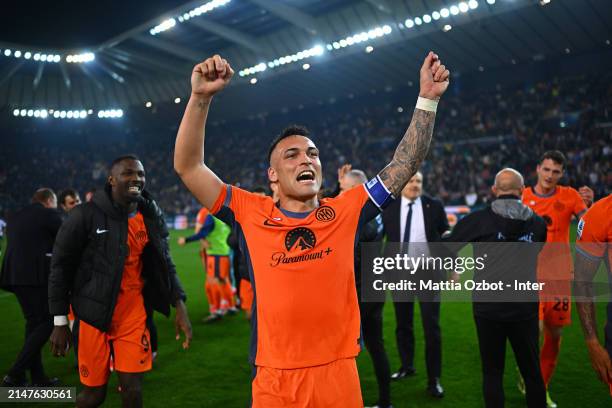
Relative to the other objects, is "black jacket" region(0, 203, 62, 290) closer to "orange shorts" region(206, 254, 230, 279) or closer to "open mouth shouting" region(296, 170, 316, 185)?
"orange shorts" region(206, 254, 230, 279)

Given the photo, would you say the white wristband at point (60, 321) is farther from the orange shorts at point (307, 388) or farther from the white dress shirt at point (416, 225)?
the white dress shirt at point (416, 225)

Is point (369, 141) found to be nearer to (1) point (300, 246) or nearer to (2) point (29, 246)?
(2) point (29, 246)

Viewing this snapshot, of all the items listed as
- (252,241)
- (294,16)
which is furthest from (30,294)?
(294,16)

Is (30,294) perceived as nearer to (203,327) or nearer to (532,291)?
(203,327)

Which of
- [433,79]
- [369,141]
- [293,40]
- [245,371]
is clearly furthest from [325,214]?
[369,141]

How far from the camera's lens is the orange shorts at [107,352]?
3789mm

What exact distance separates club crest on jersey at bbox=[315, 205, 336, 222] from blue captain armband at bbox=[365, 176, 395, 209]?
8.3 inches

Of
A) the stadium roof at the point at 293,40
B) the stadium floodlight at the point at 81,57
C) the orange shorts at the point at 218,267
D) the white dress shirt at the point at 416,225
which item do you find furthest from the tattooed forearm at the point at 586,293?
the stadium floodlight at the point at 81,57

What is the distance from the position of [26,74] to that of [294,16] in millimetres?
21711

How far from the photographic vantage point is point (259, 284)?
2.44m

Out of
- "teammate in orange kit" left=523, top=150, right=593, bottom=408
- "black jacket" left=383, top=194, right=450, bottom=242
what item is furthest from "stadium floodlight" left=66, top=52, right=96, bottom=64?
"teammate in orange kit" left=523, top=150, right=593, bottom=408

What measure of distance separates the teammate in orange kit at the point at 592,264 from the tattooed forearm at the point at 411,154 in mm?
1355

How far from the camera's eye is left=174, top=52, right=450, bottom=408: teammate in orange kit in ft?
7.57

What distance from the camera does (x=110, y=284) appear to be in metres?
3.82
